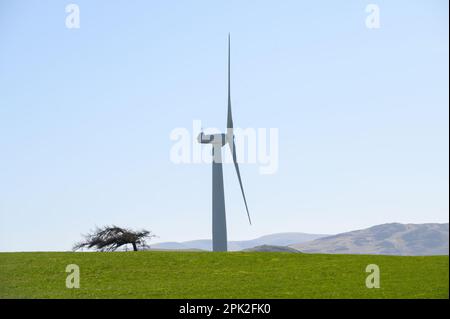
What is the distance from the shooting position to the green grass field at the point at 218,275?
4128 cm

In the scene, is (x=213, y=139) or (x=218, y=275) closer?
(x=218, y=275)

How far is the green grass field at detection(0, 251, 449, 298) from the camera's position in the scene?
4128 cm

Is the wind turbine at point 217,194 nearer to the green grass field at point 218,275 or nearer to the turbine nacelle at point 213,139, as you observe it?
the turbine nacelle at point 213,139

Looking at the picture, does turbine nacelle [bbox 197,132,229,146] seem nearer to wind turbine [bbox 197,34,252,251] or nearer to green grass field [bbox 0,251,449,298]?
wind turbine [bbox 197,34,252,251]

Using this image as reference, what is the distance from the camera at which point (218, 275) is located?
162 feet

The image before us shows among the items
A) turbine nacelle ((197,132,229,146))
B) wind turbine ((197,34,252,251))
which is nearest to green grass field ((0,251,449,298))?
wind turbine ((197,34,252,251))

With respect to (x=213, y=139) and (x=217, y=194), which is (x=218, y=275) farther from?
(x=213, y=139)

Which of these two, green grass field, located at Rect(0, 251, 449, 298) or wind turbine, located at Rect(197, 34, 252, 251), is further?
wind turbine, located at Rect(197, 34, 252, 251)

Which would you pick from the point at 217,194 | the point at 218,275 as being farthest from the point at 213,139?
the point at 218,275

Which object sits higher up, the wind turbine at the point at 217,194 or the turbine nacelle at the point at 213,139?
the turbine nacelle at the point at 213,139

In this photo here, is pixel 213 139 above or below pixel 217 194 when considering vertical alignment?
above

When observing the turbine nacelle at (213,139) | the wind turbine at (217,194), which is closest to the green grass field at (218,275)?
the wind turbine at (217,194)
